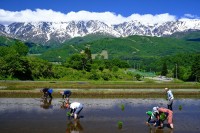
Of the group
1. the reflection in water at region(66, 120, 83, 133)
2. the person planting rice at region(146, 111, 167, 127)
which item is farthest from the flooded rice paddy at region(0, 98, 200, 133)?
the person planting rice at region(146, 111, 167, 127)

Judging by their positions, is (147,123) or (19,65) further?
(19,65)

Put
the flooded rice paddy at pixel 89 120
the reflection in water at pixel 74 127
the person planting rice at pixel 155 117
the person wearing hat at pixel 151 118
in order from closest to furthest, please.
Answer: the reflection in water at pixel 74 127 → the flooded rice paddy at pixel 89 120 → the person planting rice at pixel 155 117 → the person wearing hat at pixel 151 118

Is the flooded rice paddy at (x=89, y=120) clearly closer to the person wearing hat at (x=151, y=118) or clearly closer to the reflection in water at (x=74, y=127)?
the reflection in water at (x=74, y=127)

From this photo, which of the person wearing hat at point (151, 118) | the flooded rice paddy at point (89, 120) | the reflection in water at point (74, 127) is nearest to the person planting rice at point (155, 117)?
the person wearing hat at point (151, 118)

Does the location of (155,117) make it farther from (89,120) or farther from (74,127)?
(74,127)

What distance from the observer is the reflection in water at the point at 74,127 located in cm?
2324

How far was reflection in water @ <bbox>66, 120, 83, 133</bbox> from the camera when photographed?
2324 centimetres

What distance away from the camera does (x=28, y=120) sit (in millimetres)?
26562

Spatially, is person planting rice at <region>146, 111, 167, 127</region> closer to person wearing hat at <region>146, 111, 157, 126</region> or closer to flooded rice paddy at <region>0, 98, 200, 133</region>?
person wearing hat at <region>146, 111, 157, 126</region>

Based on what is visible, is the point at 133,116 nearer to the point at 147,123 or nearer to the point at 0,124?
the point at 147,123

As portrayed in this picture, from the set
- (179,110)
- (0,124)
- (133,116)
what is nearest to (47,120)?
(0,124)

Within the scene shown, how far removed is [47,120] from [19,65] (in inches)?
2808

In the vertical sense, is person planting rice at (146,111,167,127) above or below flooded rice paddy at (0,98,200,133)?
above

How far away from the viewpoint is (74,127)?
24375 millimetres
